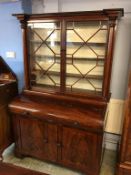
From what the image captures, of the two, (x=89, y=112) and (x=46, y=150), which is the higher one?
(x=89, y=112)

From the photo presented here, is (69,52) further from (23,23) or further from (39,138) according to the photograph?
(39,138)

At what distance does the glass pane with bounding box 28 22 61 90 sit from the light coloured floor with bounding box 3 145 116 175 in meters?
0.99

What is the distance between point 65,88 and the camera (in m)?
2.09

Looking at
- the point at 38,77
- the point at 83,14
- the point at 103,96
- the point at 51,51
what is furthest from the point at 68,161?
the point at 83,14

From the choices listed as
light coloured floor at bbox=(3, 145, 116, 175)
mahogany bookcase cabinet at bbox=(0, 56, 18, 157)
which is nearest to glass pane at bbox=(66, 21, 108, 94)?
mahogany bookcase cabinet at bbox=(0, 56, 18, 157)

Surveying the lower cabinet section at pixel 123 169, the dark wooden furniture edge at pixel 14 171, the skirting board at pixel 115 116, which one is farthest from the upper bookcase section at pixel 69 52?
the dark wooden furniture edge at pixel 14 171

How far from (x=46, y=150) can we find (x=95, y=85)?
3.24 ft

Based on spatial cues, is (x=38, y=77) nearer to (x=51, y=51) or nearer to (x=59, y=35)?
(x=51, y=51)

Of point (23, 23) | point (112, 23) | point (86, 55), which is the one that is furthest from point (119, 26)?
point (23, 23)

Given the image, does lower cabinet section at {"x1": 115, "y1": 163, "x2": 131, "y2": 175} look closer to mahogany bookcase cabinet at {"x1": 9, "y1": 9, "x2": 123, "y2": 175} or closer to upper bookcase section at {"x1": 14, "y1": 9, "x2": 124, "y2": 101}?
mahogany bookcase cabinet at {"x1": 9, "y1": 9, "x2": 123, "y2": 175}

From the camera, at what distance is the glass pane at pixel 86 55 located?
1.86 m

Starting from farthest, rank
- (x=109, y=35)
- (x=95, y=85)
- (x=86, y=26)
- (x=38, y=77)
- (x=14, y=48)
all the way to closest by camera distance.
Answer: (x=14, y=48) < (x=38, y=77) < (x=95, y=85) < (x=86, y=26) < (x=109, y=35)

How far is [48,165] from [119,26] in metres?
1.94

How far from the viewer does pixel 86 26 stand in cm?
188
